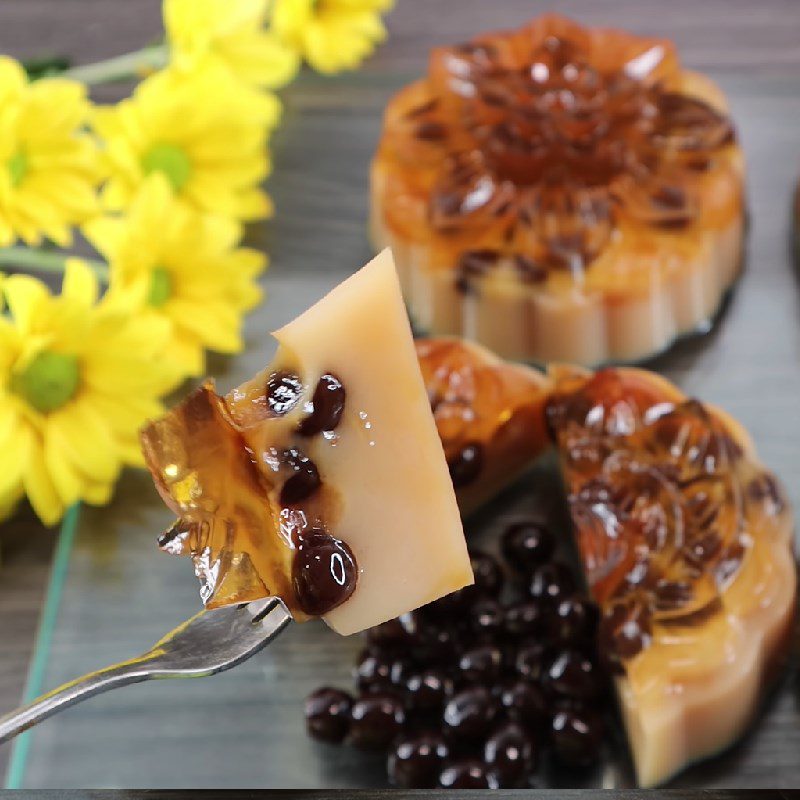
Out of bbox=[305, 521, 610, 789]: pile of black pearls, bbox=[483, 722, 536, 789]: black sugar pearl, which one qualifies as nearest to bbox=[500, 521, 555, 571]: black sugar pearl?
bbox=[305, 521, 610, 789]: pile of black pearls

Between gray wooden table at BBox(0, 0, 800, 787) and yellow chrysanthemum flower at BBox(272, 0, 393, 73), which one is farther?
yellow chrysanthemum flower at BBox(272, 0, 393, 73)

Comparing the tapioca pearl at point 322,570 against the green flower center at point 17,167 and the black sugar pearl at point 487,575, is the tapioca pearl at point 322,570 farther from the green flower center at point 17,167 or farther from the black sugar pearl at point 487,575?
the green flower center at point 17,167

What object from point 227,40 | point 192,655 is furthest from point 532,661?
point 227,40

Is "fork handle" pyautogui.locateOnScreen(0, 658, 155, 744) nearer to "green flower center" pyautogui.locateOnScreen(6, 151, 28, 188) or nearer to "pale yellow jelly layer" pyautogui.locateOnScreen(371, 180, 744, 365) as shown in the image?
"green flower center" pyautogui.locateOnScreen(6, 151, 28, 188)

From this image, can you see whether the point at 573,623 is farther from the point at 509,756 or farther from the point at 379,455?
the point at 379,455

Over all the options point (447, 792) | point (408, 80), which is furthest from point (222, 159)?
point (447, 792)

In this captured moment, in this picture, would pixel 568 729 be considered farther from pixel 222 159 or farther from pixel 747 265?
pixel 222 159
